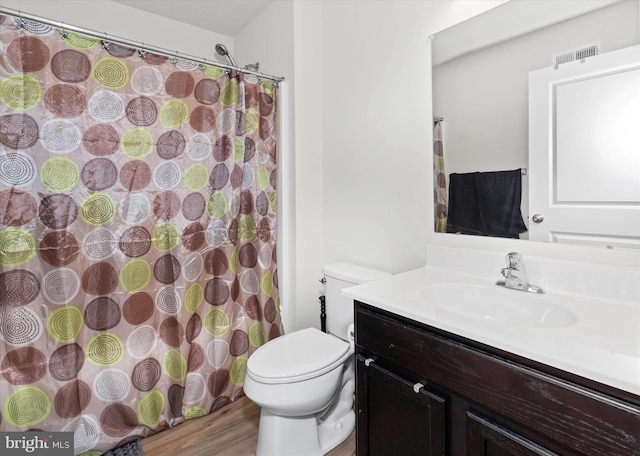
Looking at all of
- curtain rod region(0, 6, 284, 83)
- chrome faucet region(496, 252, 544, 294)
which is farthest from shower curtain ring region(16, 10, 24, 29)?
chrome faucet region(496, 252, 544, 294)

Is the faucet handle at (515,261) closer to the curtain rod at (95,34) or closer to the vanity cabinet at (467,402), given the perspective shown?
the vanity cabinet at (467,402)

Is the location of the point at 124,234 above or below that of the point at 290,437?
above

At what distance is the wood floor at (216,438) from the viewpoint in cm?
153

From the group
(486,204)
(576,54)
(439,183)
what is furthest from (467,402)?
(576,54)

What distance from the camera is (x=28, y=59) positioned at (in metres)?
1.36

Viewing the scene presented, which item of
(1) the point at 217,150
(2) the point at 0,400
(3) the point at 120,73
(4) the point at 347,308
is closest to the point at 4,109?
(3) the point at 120,73

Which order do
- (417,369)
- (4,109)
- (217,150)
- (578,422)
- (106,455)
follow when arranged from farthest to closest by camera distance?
(217,150), (106,455), (4,109), (417,369), (578,422)

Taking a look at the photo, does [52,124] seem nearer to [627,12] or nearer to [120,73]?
[120,73]

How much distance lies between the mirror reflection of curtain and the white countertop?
410mm

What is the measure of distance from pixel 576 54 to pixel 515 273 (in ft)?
2.43

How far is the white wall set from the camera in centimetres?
194

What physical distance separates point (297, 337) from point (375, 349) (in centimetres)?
64

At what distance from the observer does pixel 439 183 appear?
147 cm
